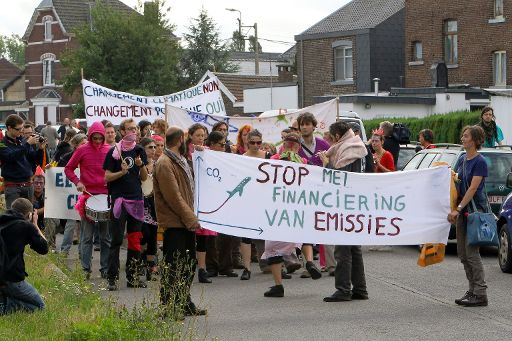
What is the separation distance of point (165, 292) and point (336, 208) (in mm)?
2591

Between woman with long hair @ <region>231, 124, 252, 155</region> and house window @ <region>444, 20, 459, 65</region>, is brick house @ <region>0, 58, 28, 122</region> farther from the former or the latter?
woman with long hair @ <region>231, 124, 252, 155</region>

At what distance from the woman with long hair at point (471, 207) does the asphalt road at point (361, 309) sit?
204 mm

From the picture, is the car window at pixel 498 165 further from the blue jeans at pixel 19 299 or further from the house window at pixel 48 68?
the house window at pixel 48 68

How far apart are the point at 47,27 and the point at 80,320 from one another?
273 feet

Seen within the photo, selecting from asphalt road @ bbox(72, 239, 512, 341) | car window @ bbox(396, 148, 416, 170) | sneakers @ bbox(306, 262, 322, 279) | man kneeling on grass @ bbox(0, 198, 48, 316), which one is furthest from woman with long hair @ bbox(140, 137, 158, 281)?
car window @ bbox(396, 148, 416, 170)

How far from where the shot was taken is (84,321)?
1025 cm

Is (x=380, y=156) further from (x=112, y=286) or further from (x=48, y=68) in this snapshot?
A: (x=48, y=68)

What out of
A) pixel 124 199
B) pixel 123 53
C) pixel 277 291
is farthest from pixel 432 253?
pixel 123 53

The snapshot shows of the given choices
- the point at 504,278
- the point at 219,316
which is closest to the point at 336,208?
the point at 219,316

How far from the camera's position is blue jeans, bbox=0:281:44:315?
11.7 metres

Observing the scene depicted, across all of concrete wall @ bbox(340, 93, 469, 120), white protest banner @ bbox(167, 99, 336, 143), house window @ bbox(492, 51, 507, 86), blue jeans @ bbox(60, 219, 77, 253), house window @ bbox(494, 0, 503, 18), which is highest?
house window @ bbox(494, 0, 503, 18)

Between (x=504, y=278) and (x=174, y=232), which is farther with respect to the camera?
(x=504, y=278)

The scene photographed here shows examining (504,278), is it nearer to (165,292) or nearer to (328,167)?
(328,167)

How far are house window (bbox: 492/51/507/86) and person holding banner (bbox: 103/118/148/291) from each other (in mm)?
36911
